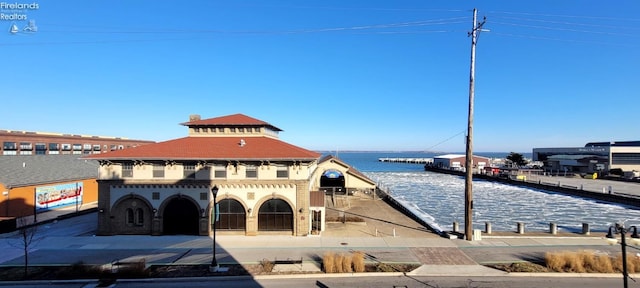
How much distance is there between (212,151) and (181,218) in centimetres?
528

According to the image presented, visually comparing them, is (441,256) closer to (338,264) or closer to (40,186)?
(338,264)

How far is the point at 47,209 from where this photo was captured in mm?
32219

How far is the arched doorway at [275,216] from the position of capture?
23.7 metres

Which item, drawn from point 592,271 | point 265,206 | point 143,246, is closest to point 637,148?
point 592,271

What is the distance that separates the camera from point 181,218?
2380cm

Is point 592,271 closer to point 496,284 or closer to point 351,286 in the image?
point 496,284

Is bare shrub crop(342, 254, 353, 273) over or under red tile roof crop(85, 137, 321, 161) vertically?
under

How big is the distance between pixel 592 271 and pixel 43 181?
142 ft

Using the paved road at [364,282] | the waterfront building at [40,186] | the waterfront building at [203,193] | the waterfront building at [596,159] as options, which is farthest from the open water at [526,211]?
the waterfront building at [596,159]

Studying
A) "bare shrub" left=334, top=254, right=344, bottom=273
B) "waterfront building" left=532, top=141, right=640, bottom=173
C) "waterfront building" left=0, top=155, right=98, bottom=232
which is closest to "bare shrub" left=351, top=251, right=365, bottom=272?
"bare shrub" left=334, top=254, right=344, bottom=273

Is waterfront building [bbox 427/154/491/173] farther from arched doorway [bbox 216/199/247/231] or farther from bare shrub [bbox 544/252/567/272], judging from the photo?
arched doorway [bbox 216/199/247/231]

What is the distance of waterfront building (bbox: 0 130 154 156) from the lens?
68.1 meters

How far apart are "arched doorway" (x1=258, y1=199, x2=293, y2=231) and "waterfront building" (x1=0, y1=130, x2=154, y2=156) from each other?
59.5 m

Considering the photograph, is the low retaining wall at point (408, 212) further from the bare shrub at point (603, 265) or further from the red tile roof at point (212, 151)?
the red tile roof at point (212, 151)
